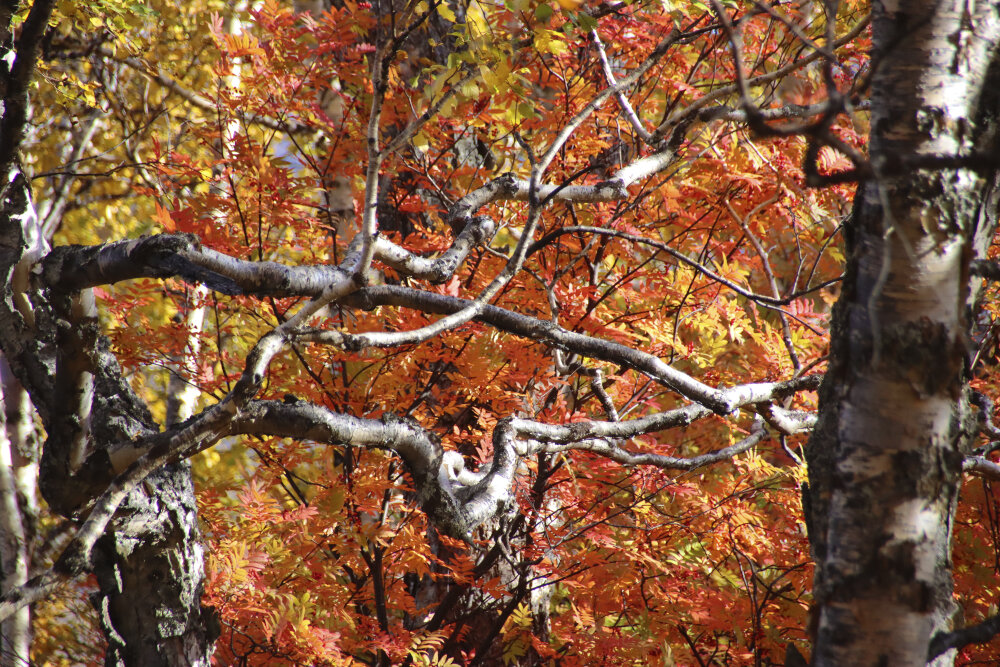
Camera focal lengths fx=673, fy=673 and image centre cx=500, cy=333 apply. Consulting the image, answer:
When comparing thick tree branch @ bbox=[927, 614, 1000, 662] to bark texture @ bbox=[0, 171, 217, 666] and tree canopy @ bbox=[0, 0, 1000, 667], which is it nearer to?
tree canopy @ bbox=[0, 0, 1000, 667]

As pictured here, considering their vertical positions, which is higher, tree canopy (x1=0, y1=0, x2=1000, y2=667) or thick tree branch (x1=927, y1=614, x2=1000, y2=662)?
tree canopy (x1=0, y1=0, x2=1000, y2=667)

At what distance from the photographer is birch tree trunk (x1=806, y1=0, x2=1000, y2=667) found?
1397 mm

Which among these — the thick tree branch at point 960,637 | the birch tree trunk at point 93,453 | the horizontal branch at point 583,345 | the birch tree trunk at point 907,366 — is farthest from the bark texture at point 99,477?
the thick tree branch at point 960,637

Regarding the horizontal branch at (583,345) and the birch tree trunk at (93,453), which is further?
the birch tree trunk at (93,453)

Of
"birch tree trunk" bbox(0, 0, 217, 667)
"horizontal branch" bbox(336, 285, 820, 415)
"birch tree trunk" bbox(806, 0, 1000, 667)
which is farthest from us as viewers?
"birch tree trunk" bbox(0, 0, 217, 667)

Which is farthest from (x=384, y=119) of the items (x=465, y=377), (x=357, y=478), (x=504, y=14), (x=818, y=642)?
(x=818, y=642)

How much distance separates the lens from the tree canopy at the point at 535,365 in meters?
1.43

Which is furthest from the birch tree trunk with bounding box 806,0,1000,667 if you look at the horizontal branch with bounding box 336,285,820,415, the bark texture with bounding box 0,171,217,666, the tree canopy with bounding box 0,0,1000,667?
the bark texture with bounding box 0,171,217,666

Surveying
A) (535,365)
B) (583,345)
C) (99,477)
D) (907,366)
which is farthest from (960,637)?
(99,477)

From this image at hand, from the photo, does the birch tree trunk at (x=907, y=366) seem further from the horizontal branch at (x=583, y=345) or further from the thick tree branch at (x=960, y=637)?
the horizontal branch at (x=583, y=345)

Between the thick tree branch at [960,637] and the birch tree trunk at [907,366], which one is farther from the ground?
the birch tree trunk at [907,366]

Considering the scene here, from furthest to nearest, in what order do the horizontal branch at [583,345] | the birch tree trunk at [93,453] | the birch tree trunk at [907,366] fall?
1. the birch tree trunk at [93,453]
2. the horizontal branch at [583,345]
3. the birch tree trunk at [907,366]

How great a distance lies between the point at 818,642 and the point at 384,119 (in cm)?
345

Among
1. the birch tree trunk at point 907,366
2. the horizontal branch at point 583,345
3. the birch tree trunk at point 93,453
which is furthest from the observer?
the birch tree trunk at point 93,453
